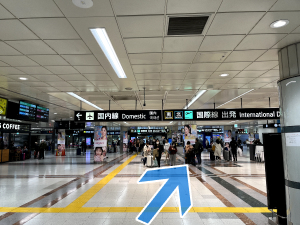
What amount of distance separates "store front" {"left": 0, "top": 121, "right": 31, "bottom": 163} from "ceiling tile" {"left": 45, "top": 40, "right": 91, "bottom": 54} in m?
12.4

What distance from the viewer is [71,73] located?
5816 mm

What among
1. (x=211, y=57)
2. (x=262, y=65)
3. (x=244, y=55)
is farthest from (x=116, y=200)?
(x=262, y=65)

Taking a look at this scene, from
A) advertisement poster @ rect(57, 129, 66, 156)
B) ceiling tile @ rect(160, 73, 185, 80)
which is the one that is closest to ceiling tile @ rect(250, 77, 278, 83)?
ceiling tile @ rect(160, 73, 185, 80)

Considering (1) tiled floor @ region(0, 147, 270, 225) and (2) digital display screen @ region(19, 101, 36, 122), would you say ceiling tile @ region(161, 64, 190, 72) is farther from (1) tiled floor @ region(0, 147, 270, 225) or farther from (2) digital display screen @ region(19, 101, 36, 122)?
(2) digital display screen @ region(19, 101, 36, 122)

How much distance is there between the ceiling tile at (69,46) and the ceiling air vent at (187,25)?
1.77 meters

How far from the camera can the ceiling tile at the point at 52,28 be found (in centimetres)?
332

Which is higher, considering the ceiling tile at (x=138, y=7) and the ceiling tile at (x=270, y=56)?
the ceiling tile at (x=138, y=7)

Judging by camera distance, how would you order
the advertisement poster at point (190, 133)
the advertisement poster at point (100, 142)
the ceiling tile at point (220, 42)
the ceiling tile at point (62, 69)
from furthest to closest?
1. the advertisement poster at point (190, 133)
2. the advertisement poster at point (100, 142)
3. the ceiling tile at point (62, 69)
4. the ceiling tile at point (220, 42)

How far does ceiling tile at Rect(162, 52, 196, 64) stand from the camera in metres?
4.59

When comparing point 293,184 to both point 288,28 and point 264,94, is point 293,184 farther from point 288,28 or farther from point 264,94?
point 264,94

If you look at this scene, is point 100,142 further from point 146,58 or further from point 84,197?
point 146,58

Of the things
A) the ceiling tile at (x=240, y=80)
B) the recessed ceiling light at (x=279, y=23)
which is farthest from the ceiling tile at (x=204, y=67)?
the recessed ceiling light at (x=279, y=23)

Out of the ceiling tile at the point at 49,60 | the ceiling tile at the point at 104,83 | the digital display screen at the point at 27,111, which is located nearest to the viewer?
the ceiling tile at the point at 49,60

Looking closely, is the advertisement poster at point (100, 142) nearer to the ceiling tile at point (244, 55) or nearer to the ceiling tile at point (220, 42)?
the ceiling tile at point (244, 55)
